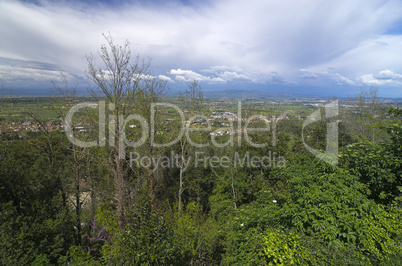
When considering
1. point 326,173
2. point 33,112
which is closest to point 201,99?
point 326,173

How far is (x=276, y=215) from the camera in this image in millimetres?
5617

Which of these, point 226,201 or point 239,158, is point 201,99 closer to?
point 239,158

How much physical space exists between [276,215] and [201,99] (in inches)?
374

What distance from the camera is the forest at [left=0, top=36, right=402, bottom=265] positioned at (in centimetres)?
371

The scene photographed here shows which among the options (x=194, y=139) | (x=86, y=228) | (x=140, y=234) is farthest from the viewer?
(x=194, y=139)

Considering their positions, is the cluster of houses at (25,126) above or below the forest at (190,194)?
above

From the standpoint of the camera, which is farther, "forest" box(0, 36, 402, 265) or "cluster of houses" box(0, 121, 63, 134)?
"cluster of houses" box(0, 121, 63, 134)

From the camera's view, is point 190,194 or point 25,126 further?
point 190,194

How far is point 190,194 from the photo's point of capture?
1720cm

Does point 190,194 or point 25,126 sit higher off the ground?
point 25,126

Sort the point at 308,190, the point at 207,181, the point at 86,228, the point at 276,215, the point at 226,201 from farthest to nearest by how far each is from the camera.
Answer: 1. the point at 207,181
2. the point at 226,201
3. the point at 86,228
4. the point at 276,215
5. the point at 308,190

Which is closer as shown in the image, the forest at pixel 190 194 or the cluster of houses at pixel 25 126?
the forest at pixel 190 194

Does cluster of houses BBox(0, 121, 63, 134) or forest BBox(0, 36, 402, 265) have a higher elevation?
cluster of houses BBox(0, 121, 63, 134)

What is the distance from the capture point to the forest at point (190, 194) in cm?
371
